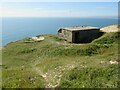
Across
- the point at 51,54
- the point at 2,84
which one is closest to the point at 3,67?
the point at 51,54

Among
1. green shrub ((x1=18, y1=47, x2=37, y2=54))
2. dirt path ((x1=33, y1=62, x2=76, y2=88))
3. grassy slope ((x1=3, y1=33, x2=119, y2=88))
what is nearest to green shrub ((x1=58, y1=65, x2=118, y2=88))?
grassy slope ((x1=3, y1=33, x2=119, y2=88))

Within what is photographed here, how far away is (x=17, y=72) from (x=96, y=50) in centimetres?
1610

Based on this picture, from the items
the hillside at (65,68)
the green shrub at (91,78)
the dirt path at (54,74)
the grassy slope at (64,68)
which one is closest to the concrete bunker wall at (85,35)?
the grassy slope at (64,68)

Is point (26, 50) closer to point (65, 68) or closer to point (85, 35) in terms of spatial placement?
point (85, 35)

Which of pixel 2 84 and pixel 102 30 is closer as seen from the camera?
pixel 2 84

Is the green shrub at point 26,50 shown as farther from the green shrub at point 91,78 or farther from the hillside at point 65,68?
the green shrub at point 91,78

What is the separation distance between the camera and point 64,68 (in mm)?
35469

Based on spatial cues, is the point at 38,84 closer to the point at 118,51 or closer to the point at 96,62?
→ the point at 96,62

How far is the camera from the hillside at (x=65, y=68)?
30031mm

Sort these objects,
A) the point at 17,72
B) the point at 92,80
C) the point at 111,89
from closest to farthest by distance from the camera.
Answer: the point at 111,89
the point at 92,80
the point at 17,72

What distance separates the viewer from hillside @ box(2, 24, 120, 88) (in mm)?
30031

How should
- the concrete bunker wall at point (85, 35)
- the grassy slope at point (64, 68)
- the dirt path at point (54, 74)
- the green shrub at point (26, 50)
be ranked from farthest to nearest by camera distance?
the concrete bunker wall at point (85, 35) → the green shrub at point (26, 50) → the dirt path at point (54, 74) → the grassy slope at point (64, 68)

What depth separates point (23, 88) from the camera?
29312mm

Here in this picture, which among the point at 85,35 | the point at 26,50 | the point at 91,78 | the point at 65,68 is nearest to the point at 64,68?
the point at 65,68
